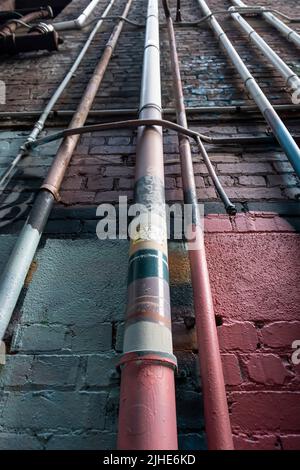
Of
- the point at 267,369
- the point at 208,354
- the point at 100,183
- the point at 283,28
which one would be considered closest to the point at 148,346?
the point at 208,354

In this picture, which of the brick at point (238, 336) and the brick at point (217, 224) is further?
the brick at point (217, 224)

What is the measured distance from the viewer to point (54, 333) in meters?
1.00

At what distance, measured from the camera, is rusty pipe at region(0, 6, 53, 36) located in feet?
9.01

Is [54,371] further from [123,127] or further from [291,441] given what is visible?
[123,127]

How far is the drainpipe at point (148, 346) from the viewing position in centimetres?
64

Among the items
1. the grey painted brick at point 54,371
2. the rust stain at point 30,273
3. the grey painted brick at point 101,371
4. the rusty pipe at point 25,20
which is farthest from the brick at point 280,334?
the rusty pipe at point 25,20

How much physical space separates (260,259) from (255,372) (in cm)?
41

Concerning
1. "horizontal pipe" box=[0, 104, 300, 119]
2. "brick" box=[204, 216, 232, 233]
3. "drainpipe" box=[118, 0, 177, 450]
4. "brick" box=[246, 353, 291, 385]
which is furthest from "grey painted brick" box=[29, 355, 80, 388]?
"horizontal pipe" box=[0, 104, 300, 119]

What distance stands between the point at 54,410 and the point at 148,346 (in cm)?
36

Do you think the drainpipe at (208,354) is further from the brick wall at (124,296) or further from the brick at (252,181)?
the brick at (252,181)

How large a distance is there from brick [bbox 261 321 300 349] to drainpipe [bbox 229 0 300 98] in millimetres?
1539

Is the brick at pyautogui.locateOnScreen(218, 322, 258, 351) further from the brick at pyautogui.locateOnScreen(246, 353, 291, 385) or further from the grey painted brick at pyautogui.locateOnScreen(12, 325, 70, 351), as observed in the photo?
the grey painted brick at pyautogui.locateOnScreen(12, 325, 70, 351)

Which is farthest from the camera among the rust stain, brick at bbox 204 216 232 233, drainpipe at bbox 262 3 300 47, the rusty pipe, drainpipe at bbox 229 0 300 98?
the rusty pipe

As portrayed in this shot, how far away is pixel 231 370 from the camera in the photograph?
0.91 meters
